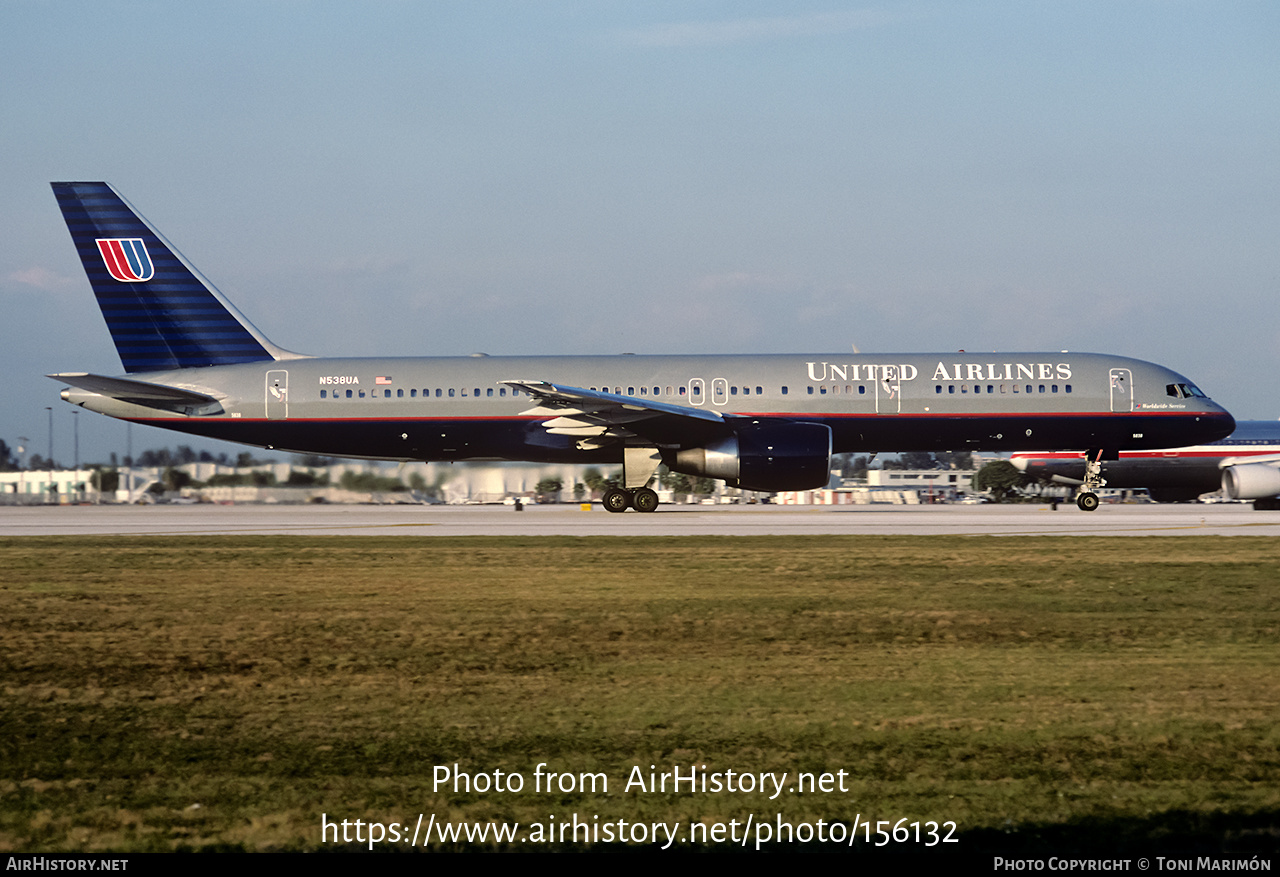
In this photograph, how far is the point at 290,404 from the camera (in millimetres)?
34562

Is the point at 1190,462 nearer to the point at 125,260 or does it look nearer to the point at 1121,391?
the point at 1121,391

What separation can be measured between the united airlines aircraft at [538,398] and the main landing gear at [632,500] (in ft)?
0.21

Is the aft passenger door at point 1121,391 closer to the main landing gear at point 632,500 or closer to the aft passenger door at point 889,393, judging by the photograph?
the aft passenger door at point 889,393

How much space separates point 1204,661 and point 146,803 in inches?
316

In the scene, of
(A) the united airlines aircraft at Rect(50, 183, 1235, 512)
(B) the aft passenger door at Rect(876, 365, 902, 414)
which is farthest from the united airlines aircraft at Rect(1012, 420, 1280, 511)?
(B) the aft passenger door at Rect(876, 365, 902, 414)

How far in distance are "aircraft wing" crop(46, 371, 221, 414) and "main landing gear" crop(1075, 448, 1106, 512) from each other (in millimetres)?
24657

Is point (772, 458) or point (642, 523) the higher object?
point (772, 458)

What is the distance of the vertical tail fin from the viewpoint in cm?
3494

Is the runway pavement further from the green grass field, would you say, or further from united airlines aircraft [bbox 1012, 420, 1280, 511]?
the green grass field

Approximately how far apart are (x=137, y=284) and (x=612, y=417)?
14.4 m

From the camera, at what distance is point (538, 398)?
32.3 metres

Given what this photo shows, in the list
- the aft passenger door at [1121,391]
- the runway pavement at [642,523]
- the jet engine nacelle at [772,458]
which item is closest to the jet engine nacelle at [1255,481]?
the runway pavement at [642,523]

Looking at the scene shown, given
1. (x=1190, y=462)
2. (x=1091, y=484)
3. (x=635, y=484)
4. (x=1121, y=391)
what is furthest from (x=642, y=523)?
(x=1190, y=462)

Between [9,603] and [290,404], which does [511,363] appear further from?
[9,603]
